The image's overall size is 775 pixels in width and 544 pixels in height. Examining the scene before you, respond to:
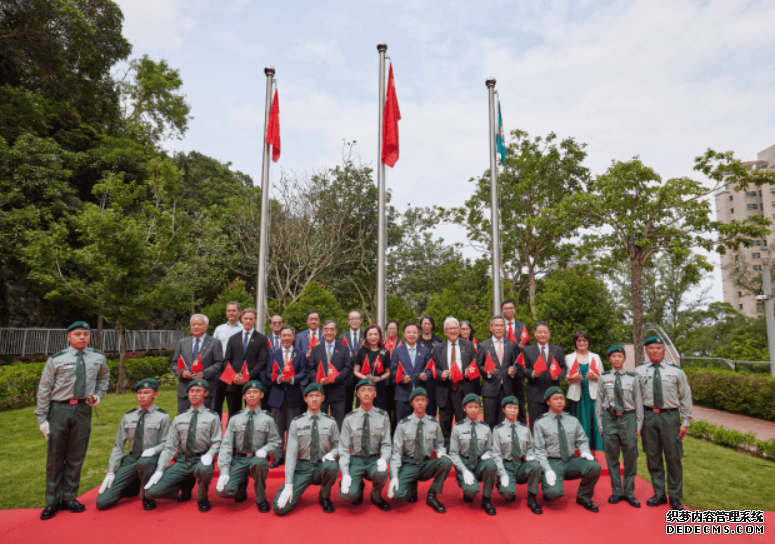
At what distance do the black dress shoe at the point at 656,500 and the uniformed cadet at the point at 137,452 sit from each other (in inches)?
196

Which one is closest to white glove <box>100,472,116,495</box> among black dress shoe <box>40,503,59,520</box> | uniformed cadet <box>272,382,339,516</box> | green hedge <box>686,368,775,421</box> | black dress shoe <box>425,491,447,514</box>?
black dress shoe <box>40,503,59,520</box>

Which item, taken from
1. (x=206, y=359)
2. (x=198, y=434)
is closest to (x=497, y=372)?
(x=198, y=434)

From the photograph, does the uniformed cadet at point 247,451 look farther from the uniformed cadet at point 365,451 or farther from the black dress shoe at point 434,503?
the black dress shoe at point 434,503

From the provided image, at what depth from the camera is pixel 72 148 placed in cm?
1861

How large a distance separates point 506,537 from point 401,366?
2420 millimetres

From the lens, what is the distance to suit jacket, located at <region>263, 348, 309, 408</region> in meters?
5.86

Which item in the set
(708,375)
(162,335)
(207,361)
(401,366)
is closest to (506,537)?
(401,366)

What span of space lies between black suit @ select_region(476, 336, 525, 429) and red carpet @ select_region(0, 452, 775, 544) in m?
1.22

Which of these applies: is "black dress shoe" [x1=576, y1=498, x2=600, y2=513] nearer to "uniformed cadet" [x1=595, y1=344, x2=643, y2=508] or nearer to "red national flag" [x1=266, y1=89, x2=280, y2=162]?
"uniformed cadet" [x1=595, y1=344, x2=643, y2=508]

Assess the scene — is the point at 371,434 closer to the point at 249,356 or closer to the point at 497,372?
the point at 497,372

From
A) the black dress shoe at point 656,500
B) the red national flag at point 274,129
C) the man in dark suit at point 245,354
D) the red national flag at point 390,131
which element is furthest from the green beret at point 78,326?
the black dress shoe at point 656,500

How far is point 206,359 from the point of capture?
19.0 feet

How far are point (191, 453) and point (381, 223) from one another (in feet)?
16.5

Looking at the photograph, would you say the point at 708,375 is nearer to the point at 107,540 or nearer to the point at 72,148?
the point at 107,540
